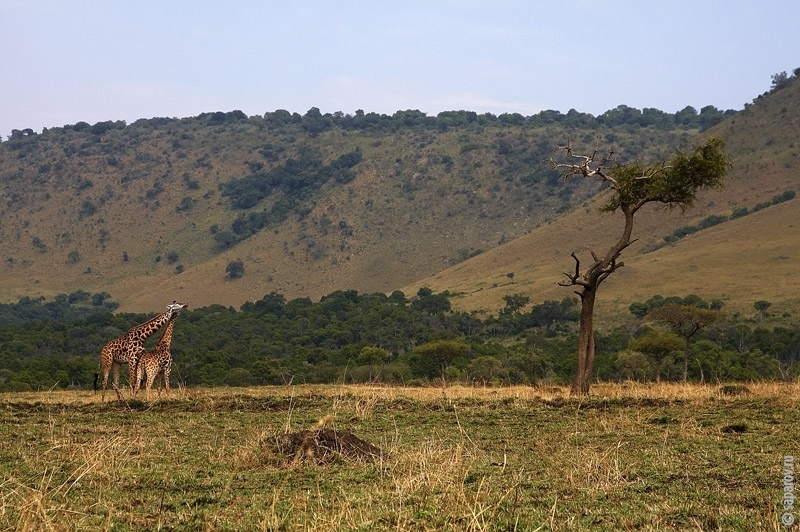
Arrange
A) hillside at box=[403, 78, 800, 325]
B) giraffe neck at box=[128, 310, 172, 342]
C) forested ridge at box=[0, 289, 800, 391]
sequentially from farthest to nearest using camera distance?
hillside at box=[403, 78, 800, 325]
forested ridge at box=[0, 289, 800, 391]
giraffe neck at box=[128, 310, 172, 342]

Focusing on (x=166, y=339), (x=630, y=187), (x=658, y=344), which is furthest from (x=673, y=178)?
(x=658, y=344)

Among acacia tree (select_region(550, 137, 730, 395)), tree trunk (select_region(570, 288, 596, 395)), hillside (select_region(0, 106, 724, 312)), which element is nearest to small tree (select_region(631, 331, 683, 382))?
acacia tree (select_region(550, 137, 730, 395))

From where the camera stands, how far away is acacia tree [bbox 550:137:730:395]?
805 inches

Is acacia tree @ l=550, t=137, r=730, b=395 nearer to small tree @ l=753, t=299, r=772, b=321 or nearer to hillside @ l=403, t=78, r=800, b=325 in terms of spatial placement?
hillside @ l=403, t=78, r=800, b=325

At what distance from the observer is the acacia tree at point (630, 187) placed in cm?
2045

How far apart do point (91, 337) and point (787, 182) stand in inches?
2702

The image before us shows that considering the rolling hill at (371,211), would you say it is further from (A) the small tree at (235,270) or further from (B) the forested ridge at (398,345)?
(B) the forested ridge at (398,345)

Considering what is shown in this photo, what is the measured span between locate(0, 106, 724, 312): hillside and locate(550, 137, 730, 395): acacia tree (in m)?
90.4

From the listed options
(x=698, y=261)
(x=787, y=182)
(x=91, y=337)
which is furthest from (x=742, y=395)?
(x=787, y=182)

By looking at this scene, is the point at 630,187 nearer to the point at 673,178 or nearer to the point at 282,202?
the point at 673,178

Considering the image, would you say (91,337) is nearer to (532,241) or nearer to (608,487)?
(532,241)

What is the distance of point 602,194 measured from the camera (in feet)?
358

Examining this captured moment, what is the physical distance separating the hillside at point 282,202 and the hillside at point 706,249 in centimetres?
1629

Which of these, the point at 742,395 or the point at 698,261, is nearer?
the point at 742,395
